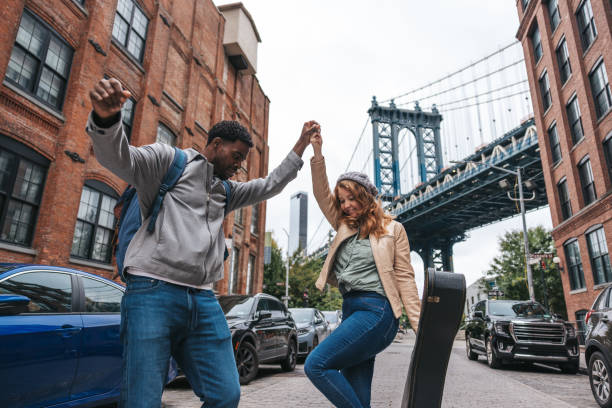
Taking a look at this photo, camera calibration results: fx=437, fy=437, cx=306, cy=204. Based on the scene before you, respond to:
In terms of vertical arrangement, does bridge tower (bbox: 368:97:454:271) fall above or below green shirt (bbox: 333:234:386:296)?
above

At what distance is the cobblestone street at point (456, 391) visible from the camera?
599cm

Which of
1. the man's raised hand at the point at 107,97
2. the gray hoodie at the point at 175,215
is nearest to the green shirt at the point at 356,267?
the gray hoodie at the point at 175,215

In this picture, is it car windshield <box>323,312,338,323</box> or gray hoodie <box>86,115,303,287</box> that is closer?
gray hoodie <box>86,115,303,287</box>

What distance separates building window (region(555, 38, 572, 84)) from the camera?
2388 centimetres

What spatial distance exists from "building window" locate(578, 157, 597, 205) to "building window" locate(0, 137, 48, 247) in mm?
22742

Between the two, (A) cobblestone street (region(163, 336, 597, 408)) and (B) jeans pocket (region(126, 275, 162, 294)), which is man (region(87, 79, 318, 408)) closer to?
(B) jeans pocket (region(126, 275, 162, 294))

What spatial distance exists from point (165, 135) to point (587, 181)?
788 inches

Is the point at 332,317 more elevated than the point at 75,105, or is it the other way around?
the point at 75,105

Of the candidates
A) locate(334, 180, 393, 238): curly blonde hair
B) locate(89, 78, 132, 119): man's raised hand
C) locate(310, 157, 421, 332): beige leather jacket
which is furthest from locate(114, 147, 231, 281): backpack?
locate(334, 180, 393, 238): curly blonde hair

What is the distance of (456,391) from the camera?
7156mm

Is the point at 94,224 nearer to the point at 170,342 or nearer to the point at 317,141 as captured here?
the point at 317,141

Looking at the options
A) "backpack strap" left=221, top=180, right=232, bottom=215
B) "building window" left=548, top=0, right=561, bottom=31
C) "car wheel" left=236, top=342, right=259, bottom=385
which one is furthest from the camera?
"building window" left=548, top=0, right=561, bottom=31

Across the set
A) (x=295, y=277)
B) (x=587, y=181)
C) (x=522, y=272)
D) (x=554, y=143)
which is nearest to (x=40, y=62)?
(x=587, y=181)

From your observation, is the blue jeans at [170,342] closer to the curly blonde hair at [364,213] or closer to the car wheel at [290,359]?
the curly blonde hair at [364,213]
